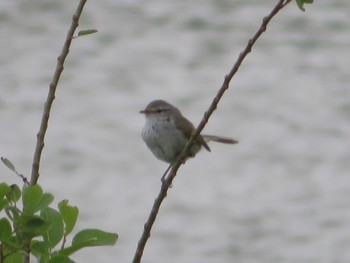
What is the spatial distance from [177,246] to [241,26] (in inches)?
213

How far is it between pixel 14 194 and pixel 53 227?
0.11m

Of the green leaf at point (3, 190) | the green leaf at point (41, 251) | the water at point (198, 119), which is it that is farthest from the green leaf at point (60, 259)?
the water at point (198, 119)

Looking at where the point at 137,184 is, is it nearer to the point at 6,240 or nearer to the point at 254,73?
the point at 254,73

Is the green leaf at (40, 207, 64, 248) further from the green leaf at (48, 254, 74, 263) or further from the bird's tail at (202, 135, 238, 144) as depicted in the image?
the bird's tail at (202, 135, 238, 144)

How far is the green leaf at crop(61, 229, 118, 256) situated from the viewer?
7.61 feet

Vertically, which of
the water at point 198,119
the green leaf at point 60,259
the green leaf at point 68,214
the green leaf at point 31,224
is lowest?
the green leaf at point 60,259

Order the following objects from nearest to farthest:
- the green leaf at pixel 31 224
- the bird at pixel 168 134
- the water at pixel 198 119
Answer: the green leaf at pixel 31 224, the bird at pixel 168 134, the water at pixel 198 119

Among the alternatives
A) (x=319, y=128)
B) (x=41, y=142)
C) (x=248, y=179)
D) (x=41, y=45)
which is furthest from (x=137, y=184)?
(x=41, y=142)

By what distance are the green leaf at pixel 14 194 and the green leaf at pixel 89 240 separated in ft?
0.46

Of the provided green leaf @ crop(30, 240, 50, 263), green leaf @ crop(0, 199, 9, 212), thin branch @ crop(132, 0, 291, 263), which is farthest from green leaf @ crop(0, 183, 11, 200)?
thin branch @ crop(132, 0, 291, 263)

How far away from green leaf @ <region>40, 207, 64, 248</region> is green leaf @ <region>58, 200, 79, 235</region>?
31 millimetres

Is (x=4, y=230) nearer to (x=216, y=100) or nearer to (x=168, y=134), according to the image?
(x=216, y=100)

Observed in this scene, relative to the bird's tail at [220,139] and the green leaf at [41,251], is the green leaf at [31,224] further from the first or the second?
the bird's tail at [220,139]

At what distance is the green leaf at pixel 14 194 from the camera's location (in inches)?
90.7
